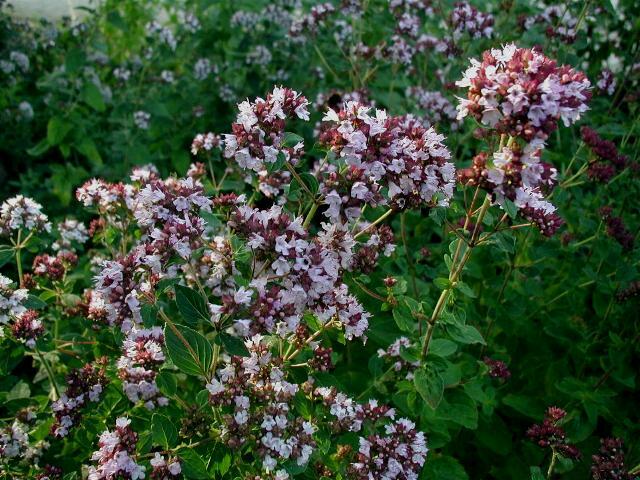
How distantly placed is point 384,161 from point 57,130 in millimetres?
3875

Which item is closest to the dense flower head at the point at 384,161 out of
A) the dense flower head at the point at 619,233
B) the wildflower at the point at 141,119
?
the dense flower head at the point at 619,233

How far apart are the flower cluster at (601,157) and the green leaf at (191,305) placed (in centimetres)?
237

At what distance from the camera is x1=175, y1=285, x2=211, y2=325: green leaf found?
2.16 metres

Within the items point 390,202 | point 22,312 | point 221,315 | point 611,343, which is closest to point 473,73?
point 390,202

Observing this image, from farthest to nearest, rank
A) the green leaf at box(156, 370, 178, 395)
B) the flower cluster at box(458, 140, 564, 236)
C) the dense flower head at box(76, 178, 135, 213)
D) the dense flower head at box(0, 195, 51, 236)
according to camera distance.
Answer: the dense flower head at box(0, 195, 51, 236) → the dense flower head at box(76, 178, 135, 213) → the green leaf at box(156, 370, 178, 395) → the flower cluster at box(458, 140, 564, 236)

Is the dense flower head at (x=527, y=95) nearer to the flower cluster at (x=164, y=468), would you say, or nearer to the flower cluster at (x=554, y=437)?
the flower cluster at (x=554, y=437)

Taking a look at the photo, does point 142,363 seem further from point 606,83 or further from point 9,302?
point 606,83

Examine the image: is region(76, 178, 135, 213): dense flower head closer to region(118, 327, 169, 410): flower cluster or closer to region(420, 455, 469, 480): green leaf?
region(118, 327, 169, 410): flower cluster

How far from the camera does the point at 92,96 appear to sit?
5.32 meters

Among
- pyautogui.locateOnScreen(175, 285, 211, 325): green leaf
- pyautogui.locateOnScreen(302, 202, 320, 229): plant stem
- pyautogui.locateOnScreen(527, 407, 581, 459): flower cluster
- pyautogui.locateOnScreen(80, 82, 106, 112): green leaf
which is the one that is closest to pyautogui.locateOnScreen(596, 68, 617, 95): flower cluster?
pyautogui.locateOnScreen(527, 407, 581, 459): flower cluster

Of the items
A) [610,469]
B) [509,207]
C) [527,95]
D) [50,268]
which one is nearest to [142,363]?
[50,268]

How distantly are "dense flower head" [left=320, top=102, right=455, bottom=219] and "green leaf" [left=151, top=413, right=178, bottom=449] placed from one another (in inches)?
35.8

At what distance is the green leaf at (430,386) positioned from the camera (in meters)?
2.52

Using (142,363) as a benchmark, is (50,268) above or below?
above
